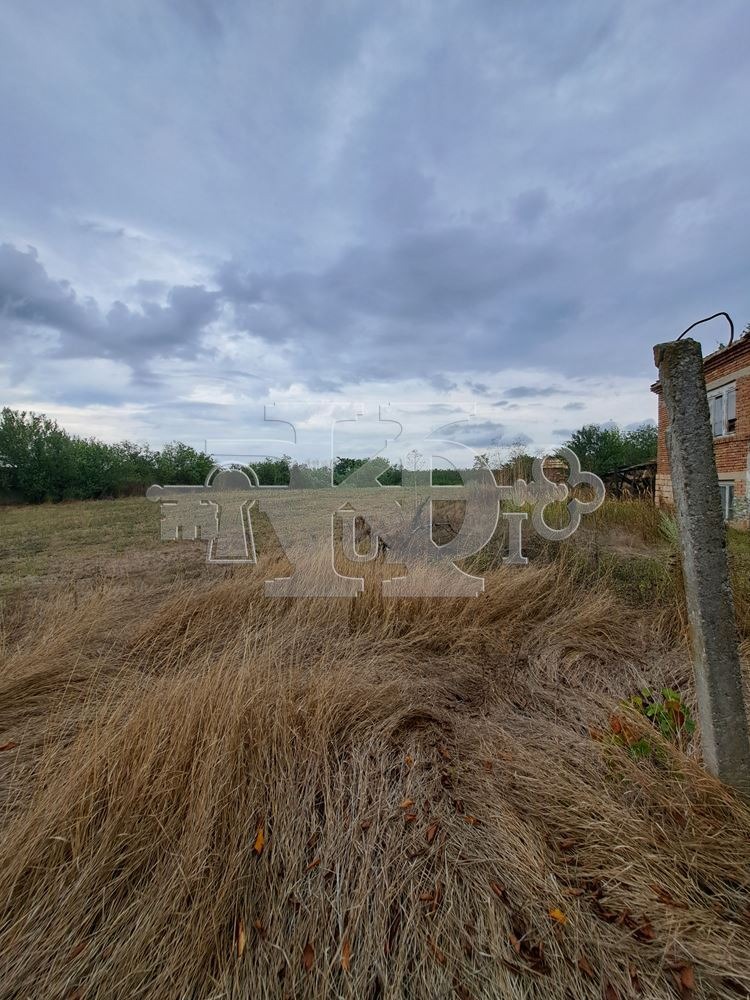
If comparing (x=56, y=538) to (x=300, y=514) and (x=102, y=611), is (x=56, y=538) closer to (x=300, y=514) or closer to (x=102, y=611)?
(x=300, y=514)

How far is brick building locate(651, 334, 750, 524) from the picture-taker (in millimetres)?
8882

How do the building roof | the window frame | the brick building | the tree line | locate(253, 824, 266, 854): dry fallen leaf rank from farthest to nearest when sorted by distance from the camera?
the tree line → the window frame → the brick building → the building roof → locate(253, 824, 266, 854): dry fallen leaf

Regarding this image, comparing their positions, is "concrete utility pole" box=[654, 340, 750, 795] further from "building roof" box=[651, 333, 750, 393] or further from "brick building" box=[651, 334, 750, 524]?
"building roof" box=[651, 333, 750, 393]

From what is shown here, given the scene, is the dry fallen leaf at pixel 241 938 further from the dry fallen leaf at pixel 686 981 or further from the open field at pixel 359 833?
the dry fallen leaf at pixel 686 981

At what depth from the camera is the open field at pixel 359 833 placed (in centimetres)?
100

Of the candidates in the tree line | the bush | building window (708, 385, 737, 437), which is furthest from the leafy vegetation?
the bush

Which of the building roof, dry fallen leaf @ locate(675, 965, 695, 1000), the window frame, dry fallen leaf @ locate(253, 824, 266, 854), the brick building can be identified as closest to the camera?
dry fallen leaf @ locate(675, 965, 695, 1000)

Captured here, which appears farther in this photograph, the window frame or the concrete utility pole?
the window frame

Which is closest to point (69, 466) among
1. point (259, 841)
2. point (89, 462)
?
point (89, 462)

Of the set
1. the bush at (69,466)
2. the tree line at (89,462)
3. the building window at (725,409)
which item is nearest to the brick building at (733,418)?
the building window at (725,409)

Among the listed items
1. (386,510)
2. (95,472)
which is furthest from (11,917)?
(95,472)

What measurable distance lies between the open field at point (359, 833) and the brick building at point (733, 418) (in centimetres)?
851

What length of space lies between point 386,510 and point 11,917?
20.4 feet

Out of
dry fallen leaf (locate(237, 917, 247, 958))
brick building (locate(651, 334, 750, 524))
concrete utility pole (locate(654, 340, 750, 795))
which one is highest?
brick building (locate(651, 334, 750, 524))
